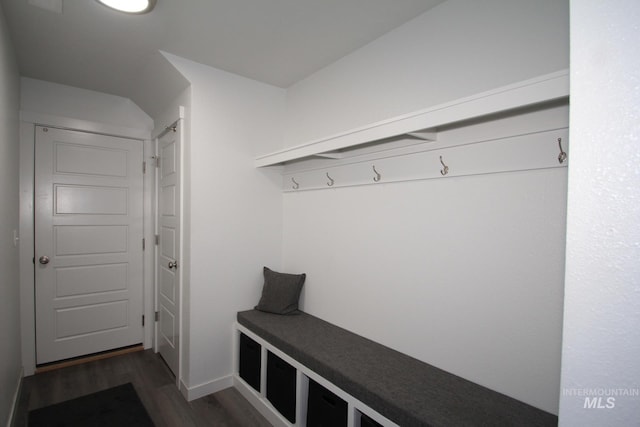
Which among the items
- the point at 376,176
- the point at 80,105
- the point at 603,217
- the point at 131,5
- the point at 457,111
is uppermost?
the point at 131,5

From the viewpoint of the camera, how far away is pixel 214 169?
2471mm

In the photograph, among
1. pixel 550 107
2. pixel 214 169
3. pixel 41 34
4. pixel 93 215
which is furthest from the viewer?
pixel 93 215

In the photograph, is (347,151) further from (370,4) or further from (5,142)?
(5,142)

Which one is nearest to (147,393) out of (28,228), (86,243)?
(86,243)

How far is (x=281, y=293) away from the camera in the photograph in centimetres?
254

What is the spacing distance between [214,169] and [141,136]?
1.31 m

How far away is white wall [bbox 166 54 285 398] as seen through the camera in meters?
2.38

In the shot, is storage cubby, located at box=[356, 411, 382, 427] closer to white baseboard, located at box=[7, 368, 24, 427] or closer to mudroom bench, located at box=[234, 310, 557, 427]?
mudroom bench, located at box=[234, 310, 557, 427]

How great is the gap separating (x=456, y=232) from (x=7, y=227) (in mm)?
2676

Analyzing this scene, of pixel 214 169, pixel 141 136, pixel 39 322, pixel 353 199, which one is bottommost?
pixel 39 322

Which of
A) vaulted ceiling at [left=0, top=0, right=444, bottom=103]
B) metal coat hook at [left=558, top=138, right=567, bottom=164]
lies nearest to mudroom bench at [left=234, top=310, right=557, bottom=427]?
metal coat hook at [left=558, top=138, right=567, bottom=164]

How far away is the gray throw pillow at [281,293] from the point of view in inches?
98.8

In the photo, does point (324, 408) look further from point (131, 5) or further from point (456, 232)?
point (131, 5)

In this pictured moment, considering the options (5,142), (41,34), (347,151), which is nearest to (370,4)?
(347,151)
